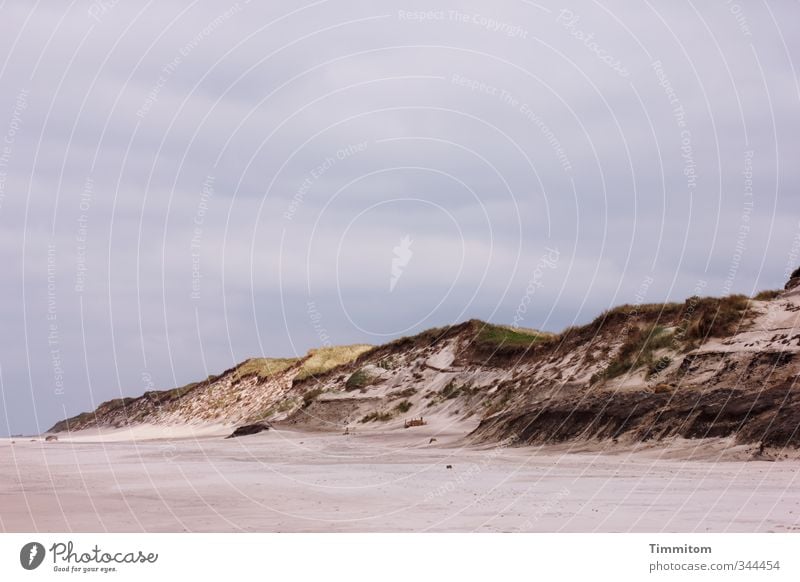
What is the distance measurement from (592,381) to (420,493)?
1778cm

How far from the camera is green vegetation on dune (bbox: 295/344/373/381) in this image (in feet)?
217

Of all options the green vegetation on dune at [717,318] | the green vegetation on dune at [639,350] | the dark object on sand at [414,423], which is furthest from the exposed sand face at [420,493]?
the dark object on sand at [414,423]

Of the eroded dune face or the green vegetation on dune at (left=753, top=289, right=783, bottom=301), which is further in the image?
the green vegetation on dune at (left=753, top=289, right=783, bottom=301)

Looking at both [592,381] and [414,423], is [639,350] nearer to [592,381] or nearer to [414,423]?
[592,381]

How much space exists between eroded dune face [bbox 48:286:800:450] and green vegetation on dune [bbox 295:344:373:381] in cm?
45

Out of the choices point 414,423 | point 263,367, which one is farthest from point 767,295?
point 263,367

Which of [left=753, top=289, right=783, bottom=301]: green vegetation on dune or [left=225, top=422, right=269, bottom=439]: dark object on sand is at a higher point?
[left=753, top=289, right=783, bottom=301]: green vegetation on dune

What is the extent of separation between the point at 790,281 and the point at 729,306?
3154 mm

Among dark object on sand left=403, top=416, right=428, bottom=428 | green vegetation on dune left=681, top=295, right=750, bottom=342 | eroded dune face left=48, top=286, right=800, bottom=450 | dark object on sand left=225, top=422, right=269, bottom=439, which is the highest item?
green vegetation on dune left=681, top=295, right=750, bottom=342

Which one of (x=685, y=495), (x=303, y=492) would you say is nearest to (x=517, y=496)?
(x=685, y=495)

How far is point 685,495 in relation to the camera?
661 inches

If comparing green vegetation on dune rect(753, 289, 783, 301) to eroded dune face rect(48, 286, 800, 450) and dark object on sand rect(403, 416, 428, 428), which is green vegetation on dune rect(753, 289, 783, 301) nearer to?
eroded dune face rect(48, 286, 800, 450)

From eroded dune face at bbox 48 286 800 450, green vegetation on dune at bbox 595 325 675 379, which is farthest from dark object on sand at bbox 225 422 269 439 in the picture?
green vegetation on dune at bbox 595 325 675 379
